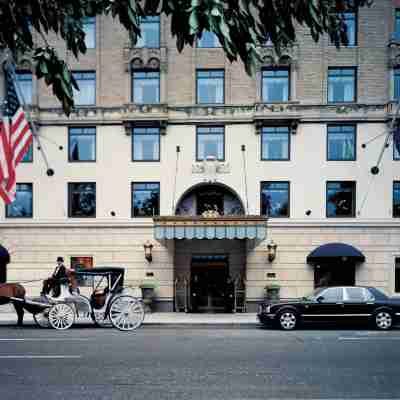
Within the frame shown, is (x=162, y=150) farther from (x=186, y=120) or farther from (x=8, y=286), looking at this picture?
(x=8, y=286)

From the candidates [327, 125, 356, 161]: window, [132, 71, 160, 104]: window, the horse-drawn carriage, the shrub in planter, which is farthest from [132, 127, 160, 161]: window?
[327, 125, 356, 161]: window

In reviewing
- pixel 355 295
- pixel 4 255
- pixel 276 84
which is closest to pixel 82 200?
pixel 4 255

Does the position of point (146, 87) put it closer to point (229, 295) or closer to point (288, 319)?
point (229, 295)

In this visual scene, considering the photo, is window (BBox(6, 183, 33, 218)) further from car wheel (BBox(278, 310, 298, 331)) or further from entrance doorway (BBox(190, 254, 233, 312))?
car wheel (BBox(278, 310, 298, 331))

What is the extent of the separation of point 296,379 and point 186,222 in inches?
418

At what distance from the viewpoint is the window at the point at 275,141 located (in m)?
19.6

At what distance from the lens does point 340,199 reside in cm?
1950

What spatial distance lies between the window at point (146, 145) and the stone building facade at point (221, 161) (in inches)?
2.6

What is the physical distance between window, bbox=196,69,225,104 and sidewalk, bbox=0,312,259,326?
31.2 feet

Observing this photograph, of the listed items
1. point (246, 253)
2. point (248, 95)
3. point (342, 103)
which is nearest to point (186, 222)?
point (246, 253)

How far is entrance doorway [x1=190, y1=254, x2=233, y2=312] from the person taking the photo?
65.9ft

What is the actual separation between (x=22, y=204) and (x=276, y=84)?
42.4 feet

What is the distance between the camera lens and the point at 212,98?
65.2ft

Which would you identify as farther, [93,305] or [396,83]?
[396,83]
